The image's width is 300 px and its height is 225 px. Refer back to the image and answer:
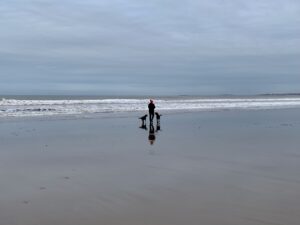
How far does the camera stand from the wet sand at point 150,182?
6.56 m

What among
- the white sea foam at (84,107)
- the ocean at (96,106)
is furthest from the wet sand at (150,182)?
the white sea foam at (84,107)

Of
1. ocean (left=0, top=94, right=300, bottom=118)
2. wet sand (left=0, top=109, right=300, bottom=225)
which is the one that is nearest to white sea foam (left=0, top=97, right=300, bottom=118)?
ocean (left=0, top=94, right=300, bottom=118)

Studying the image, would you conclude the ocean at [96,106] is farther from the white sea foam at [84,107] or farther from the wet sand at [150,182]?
the wet sand at [150,182]

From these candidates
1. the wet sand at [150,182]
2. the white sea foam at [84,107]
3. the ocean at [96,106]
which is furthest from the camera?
the white sea foam at [84,107]

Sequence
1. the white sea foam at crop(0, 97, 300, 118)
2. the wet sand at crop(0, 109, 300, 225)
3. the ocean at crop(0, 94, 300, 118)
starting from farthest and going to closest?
the white sea foam at crop(0, 97, 300, 118), the ocean at crop(0, 94, 300, 118), the wet sand at crop(0, 109, 300, 225)

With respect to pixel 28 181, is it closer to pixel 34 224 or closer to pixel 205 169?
pixel 34 224

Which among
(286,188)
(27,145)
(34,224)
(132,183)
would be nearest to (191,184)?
(132,183)

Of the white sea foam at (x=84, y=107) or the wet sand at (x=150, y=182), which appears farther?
the white sea foam at (x=84, y=107)

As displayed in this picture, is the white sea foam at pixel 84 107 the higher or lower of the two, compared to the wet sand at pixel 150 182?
higher

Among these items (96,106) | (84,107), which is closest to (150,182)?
(84,107)

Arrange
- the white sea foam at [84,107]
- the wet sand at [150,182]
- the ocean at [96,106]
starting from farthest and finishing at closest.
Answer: the white sea foam at [84,107] → the ocean at [96,106] → the wet sand at [150,182]

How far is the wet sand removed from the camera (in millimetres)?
6562

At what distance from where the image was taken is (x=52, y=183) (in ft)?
29.2

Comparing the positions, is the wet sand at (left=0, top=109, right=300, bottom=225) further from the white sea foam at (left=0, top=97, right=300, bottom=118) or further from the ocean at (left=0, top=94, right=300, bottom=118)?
the white sea foam at (left=0, top=97, right=300, bottom=118)
